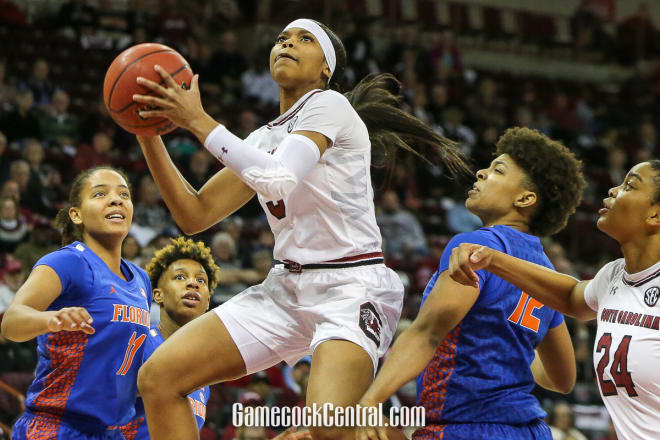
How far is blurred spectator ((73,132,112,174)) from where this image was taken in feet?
33.0

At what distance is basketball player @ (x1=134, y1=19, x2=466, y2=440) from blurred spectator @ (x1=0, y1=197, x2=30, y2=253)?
5.08 meters

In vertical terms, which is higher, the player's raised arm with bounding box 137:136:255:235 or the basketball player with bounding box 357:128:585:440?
the player's raised arm with bounding box 137:136:255:235

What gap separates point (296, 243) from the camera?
12.7ft

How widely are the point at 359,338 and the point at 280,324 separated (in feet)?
1.28

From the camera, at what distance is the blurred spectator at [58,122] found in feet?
35.3

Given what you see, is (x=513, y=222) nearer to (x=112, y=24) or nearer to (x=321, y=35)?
(x=321, y=35)

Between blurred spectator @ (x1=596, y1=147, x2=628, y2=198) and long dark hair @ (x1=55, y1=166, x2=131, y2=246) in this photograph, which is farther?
blurred spectator @ (x1=596, y1=147, x2=628, y2=198)

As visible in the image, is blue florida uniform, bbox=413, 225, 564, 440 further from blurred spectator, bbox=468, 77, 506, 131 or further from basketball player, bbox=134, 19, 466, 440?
blurred spectator, bbox=468, 77, 506, 131

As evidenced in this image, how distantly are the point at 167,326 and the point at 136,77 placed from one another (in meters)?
1.83

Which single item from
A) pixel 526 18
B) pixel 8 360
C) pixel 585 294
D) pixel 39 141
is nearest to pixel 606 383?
pixel 585 294

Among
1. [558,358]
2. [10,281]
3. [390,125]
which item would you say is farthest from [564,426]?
[10,281]

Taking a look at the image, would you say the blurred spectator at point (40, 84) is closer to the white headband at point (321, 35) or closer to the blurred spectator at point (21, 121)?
the blurred spectator at point (21, 121)

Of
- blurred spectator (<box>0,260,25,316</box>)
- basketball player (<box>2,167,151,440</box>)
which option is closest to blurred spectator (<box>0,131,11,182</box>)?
blurred spectator (<box>0,260,25,316</box>)

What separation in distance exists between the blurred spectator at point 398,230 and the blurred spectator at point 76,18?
5007 millimetres
